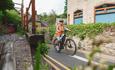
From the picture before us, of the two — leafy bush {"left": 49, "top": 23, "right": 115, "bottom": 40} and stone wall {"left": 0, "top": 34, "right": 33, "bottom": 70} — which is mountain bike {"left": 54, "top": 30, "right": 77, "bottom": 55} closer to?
leafy bush {"left": 49, "top": 23, "right": 115, "bottom": 40}

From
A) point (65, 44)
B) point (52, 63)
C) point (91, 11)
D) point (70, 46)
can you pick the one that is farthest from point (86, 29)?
point (52, 63)

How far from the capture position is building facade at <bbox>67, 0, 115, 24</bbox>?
24094mm

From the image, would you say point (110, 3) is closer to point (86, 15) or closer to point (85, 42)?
point (86, 15)

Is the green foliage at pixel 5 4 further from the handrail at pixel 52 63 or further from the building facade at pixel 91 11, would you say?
the handrail at pixel 52 63

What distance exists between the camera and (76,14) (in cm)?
3005

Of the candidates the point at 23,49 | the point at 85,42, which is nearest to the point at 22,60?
the point at 23,49

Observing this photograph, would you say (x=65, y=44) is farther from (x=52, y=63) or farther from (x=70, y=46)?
(x=52, y=63)

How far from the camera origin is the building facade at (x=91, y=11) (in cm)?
2409

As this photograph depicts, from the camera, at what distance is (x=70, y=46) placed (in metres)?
14.4

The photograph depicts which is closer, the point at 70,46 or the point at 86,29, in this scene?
the point at 70,46

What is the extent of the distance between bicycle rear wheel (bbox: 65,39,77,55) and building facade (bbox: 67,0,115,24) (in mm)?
8647

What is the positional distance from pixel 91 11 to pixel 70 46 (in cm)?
1246

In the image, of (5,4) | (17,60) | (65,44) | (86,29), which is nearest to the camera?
(17,60)

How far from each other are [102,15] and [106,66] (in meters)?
24.2
